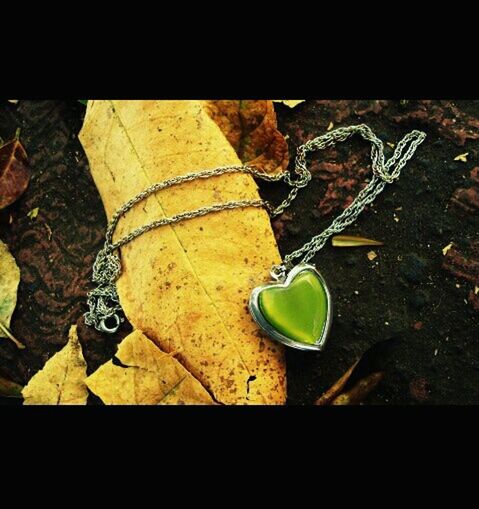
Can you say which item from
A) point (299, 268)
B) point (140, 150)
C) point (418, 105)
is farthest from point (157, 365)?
point (418, 105)

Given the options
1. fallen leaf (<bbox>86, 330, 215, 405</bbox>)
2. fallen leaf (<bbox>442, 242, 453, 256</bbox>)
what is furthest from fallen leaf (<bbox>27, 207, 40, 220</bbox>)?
fallen leaf (<bbox>442, 242, 453, 256</bbox>)

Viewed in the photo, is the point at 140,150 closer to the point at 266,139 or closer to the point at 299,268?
the point at 266,139

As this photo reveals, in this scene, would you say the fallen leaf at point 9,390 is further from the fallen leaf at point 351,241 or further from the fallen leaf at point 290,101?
the fallen leaf at point 290,101

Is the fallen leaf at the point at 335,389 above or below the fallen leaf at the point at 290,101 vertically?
below

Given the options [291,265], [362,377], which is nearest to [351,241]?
[291,265]

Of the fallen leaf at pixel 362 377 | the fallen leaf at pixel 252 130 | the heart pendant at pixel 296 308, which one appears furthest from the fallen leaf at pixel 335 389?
the fallen leaf at pixel 252 130

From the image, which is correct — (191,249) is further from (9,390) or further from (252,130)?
(9,390)
